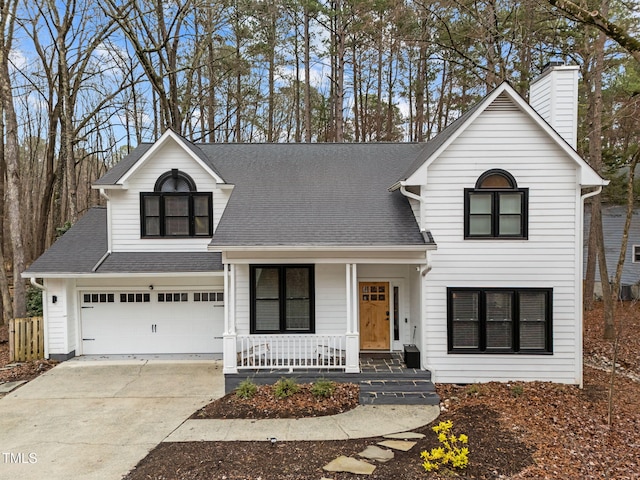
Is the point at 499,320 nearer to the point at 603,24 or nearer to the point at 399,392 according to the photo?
the point at 399,392

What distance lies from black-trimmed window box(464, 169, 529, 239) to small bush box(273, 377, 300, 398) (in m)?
5.00

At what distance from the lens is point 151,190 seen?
10688 millimetres

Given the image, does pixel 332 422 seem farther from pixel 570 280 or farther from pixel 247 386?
pixel 570 280

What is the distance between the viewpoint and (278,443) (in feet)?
20.0

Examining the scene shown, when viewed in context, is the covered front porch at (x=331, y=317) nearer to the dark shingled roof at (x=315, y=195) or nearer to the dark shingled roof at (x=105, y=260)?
the dark shingled roof at (x=315, y=195)

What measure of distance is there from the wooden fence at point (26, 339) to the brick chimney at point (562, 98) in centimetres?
1427

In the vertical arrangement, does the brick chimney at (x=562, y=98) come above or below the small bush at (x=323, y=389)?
above

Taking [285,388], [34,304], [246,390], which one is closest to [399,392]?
[285,388]

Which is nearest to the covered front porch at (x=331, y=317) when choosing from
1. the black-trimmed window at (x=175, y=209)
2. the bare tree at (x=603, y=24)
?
the black-trimmed window at (x=175, y=209)

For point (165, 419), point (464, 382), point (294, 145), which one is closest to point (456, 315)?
point (464, 382)

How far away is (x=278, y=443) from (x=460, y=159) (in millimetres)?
6817

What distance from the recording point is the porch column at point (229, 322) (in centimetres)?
849

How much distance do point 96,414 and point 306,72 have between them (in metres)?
17.2

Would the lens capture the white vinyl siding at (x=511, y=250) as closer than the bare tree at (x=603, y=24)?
No
